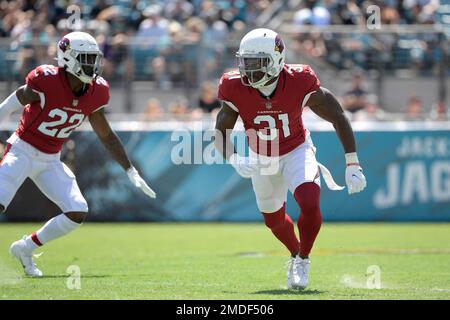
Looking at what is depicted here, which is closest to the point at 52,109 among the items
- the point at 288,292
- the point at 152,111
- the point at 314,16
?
the point at 288,292

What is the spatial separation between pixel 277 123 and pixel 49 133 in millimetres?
2152

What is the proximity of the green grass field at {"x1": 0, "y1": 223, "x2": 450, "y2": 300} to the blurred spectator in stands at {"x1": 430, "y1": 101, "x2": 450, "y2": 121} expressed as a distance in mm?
1850

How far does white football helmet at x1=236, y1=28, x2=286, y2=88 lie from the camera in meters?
7.80

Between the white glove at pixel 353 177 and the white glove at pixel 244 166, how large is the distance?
0.77 metres

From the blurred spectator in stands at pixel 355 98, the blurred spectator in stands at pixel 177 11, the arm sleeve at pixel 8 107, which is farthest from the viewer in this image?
the blurred spectator in stands at pixel 177 11

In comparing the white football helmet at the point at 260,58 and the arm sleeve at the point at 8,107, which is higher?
the white football helmet at the point at 260,58

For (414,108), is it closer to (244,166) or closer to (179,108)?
(179,108)

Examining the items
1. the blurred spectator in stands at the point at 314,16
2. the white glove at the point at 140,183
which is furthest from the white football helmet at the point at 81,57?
the blurred spectator in stands at the point at 314,16

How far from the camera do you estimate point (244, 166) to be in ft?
26.1

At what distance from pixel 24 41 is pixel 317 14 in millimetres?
5220

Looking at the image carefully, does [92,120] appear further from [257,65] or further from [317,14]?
[317,14]

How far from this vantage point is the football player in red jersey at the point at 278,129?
7.81m

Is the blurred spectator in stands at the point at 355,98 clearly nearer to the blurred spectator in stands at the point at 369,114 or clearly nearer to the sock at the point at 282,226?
the blurred spectator in stands at the point at 369,114

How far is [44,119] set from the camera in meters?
8.69
